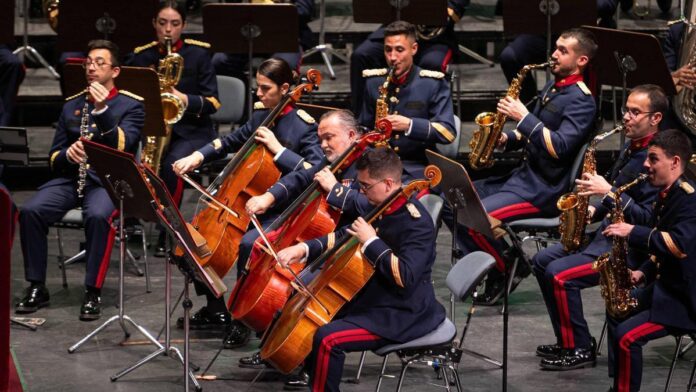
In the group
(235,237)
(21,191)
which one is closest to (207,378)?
(235,237)

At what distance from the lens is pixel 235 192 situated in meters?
6.79

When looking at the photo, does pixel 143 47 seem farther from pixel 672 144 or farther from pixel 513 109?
pixel 672 144

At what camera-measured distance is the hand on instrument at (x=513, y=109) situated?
7.31 metres

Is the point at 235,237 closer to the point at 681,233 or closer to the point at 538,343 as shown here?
the point at 538,343

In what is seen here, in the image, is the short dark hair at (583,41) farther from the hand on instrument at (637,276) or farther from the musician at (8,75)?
the musician at (8,75)

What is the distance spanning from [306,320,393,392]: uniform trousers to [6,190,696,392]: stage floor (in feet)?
2.49

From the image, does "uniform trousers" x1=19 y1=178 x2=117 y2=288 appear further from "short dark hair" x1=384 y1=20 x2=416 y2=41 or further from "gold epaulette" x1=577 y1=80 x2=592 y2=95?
"gold epaulette" x1=577 y1=80 x2=592 y2=95

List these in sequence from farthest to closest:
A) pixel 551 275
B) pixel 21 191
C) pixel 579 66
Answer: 1. pixel 21 191
2. pixel 579 66
3. pixel 551 275

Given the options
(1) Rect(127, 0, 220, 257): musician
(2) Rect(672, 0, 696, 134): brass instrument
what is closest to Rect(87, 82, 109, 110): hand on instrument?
(1) Rect(127, 0, 220, 257): musician

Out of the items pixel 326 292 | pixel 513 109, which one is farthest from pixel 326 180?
pixel 513 109

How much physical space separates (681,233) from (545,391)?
1143 millimetres

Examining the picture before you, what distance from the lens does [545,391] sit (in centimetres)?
625

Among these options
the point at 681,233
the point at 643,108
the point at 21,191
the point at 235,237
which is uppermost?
the point at 643,108

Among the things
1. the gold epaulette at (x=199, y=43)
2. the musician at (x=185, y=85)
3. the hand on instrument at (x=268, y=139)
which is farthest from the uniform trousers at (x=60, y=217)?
the gold epaulette at (x=199, y=43)
